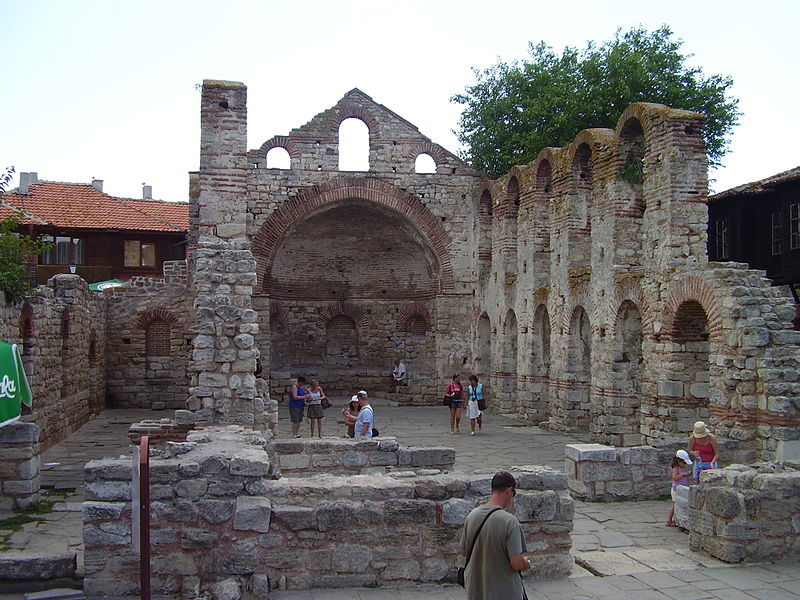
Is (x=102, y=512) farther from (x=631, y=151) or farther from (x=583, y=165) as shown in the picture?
(x=583, y=165)

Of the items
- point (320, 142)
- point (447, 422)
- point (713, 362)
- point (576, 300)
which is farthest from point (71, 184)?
point (713, 362)

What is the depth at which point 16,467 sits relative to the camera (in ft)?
32.0

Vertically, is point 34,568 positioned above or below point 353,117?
below

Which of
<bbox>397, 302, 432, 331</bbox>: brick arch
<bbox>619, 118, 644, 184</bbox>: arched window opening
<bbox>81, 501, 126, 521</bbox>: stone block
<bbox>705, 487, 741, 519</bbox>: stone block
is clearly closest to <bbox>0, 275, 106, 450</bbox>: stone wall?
<bbox>81, 501, 126, 521</bbox>: stone block

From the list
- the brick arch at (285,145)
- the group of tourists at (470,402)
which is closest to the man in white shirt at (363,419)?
the group of tourists at (470,402)

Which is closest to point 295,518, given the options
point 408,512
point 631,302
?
point 408,512

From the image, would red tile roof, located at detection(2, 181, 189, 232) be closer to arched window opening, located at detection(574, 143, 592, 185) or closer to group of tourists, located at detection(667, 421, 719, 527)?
arched window opening, located at detection(574, 143, 592, 185)

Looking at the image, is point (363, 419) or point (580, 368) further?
point (580, 368)

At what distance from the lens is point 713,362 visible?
11.9 m

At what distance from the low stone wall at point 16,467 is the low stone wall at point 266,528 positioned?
3813 mm

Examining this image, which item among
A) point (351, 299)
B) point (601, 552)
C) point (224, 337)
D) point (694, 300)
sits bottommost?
point (601, 552)

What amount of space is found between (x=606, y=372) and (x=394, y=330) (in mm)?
10485

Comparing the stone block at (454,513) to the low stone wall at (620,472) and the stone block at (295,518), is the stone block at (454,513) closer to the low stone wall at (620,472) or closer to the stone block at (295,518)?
the stone block at (295,518)

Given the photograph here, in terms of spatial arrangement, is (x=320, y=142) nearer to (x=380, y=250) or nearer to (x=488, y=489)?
(x=380, y=250)
